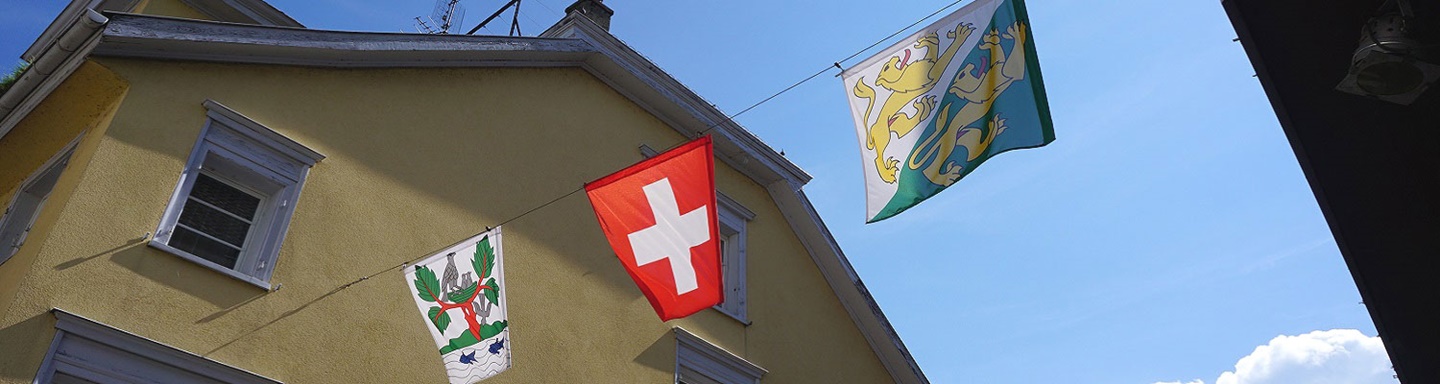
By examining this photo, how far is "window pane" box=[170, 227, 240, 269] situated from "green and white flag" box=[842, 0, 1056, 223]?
496 centimetres

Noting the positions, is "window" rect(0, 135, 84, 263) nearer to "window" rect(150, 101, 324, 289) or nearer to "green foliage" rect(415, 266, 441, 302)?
"window" rect(150, 101, 324, 289)

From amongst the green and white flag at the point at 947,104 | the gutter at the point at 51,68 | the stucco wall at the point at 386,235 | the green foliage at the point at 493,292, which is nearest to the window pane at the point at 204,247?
the stucco wall at the point at 386,235

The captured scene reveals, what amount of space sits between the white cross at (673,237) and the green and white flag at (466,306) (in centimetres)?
113

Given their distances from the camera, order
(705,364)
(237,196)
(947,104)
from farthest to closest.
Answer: (705,364) < (237,196) < (947,104)

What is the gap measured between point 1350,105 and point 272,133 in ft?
24.9

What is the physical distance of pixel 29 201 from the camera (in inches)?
343

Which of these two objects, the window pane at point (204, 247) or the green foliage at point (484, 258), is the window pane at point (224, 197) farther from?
the green foliage at point (484, 258)

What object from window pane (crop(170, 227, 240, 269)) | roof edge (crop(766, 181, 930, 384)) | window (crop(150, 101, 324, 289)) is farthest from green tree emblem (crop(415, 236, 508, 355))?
roof edge (crop(766, 181, 930, 384))

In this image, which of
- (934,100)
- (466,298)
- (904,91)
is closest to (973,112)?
(934,100)

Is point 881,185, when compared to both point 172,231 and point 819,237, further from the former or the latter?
point 819,237

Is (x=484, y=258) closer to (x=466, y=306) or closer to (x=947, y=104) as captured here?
(x=466, y=306)

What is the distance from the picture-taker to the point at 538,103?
11.4 m

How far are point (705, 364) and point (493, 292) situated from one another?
13.6 feet

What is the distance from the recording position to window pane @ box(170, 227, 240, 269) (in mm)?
8039
